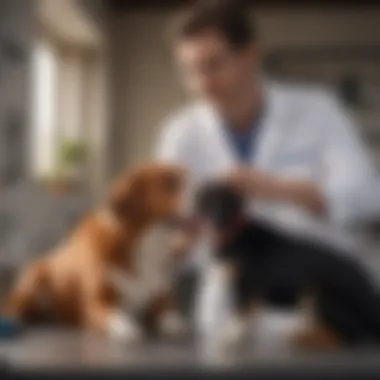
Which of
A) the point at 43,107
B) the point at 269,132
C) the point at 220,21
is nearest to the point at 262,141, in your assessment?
the point at 269,132

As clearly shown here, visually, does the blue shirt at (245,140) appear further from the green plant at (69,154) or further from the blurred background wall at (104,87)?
the green plant at (69,154)

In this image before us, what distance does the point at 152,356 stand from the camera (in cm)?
112

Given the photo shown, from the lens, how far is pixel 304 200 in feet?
4.06

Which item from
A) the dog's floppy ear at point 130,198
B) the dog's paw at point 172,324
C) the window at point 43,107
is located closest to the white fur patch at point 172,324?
the dog's paw at point 172,324

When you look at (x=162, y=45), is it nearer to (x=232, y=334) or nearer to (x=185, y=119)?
(x=185, y=119)

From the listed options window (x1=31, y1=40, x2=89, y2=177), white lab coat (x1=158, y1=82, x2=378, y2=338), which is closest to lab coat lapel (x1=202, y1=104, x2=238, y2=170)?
white lab coat (x1=158, y1=82, x2=378, y2=338)

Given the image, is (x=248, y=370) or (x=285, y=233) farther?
(x=285, y=233)

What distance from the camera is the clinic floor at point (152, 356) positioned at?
1079 mm

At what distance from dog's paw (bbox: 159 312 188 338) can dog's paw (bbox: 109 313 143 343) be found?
0.09 feet

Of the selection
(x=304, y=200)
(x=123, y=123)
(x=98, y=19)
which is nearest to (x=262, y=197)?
(x=304, y=200)

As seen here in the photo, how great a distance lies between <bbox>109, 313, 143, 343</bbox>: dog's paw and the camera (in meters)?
1.20

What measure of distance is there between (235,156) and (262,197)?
57 mm

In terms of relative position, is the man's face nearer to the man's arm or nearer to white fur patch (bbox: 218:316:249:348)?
the man's arm

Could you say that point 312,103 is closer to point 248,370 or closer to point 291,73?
point 291,73
